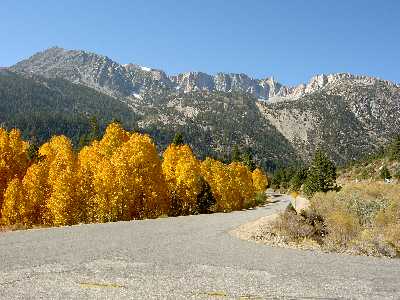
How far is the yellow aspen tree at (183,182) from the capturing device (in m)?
51.4

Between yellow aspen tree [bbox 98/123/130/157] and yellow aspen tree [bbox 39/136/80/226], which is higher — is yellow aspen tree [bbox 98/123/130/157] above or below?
above

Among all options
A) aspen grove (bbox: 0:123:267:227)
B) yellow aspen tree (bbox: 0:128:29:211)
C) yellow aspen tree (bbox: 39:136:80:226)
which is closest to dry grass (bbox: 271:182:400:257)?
aspen grove (bbox: 0:123:267:227)

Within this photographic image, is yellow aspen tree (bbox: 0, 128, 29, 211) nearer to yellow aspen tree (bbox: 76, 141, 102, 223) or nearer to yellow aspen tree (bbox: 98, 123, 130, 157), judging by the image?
yellow aspen tree (bbox: 76, 141, 102, 223)

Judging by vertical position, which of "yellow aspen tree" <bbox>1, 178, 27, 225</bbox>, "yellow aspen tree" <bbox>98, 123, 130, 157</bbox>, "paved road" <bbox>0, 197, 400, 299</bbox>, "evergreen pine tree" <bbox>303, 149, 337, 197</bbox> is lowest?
"paved road" <bbox>0, 197, 400, 299</bbox>

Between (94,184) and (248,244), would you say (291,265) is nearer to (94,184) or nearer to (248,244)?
(248,244)

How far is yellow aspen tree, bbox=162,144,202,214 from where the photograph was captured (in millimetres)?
51375

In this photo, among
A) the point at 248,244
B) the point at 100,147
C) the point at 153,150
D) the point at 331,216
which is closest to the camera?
the point at 248,244

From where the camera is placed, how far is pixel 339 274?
46.8 feet

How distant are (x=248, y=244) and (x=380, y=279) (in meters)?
7.84

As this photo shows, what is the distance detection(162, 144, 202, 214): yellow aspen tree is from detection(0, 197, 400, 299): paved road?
29.7 meters

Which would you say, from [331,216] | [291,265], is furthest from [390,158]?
[291,265]

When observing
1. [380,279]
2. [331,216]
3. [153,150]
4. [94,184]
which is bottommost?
[380,279]

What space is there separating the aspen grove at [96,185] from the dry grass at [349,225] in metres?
19.1

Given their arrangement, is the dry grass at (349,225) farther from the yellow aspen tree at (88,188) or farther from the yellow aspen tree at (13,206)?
the yellow aspen tree at (13,206)
